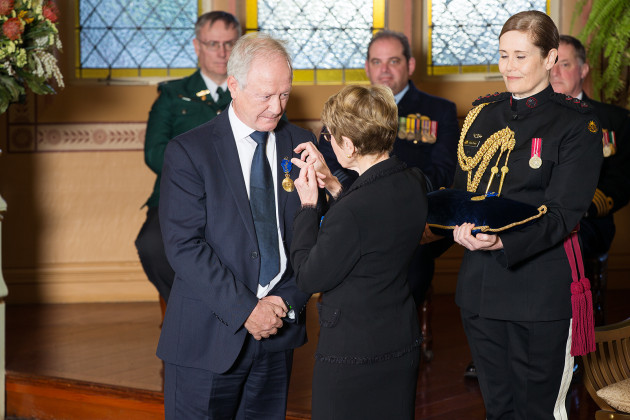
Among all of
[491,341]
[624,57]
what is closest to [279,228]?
[491,341]

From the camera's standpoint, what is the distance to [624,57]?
432 centimetres

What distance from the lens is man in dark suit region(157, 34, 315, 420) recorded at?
2.21 metres

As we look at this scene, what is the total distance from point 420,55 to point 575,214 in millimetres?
3308

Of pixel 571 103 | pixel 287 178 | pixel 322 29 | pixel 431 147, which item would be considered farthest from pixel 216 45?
pixel 571 103

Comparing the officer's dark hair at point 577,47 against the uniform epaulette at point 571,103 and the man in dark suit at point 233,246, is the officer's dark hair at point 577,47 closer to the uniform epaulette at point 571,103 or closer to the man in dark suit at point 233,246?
the uniform epaulette at point 571,103

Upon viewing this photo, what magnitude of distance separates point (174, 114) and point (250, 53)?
204 cm

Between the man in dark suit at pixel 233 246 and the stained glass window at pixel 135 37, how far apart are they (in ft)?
10.6

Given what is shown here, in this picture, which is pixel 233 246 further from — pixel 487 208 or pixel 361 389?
pixel 487 208

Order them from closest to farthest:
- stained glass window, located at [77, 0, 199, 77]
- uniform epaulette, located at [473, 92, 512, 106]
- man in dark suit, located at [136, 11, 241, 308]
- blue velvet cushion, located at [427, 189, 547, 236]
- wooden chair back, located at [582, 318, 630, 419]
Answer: blue velvet cushion, located at [427, 189, 547, 236]
uniform epaulette, located at [473, 92, 512, 106]
wooden chair back, located at [582, 318, 630, 419]
man in dark suit, located at [136, 11, 241, 308]
stained glass window, located at [77, 0, 199, 77]

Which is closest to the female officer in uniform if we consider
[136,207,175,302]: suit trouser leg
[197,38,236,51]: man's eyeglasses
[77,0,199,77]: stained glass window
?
[136,207,175,302]: suit trouser leg

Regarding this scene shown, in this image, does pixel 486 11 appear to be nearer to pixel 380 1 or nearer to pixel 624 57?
pixel 380 1

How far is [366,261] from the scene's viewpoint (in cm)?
198

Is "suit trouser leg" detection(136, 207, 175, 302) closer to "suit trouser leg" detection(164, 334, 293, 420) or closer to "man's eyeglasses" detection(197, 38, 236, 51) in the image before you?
"man's eyeglasses" detection(197, 38, 236, 51)

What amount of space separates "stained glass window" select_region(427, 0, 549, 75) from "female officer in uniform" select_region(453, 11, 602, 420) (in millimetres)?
3116
